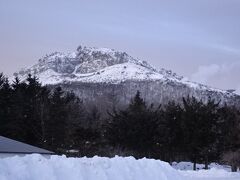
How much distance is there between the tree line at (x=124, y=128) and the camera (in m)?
39.9

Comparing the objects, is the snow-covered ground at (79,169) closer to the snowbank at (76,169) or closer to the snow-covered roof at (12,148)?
the snowbank at (76,169)

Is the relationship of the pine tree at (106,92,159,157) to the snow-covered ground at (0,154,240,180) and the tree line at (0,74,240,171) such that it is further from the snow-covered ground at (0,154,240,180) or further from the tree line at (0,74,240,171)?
the snow-covered ground at (0,154,240,180)

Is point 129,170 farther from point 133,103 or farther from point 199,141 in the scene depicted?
point 133,103

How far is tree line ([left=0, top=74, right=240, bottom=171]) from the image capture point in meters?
39.9

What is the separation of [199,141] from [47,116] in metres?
14.3

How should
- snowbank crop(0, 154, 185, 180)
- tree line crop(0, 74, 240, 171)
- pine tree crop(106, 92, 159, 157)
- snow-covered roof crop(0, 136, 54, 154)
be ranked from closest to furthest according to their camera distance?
snowbank crop(0, 154, 185, 180) → snow-covered roof crop(0, 136, 54, 154) → tree line crop(0, 74, 240, 171) → pine tree crop(106, 92, 159, 157)

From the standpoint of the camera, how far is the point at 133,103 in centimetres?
4625

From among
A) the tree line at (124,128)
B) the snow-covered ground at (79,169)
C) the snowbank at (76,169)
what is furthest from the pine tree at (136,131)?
the snowbank at (76,169)

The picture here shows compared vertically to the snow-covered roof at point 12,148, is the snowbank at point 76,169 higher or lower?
higher

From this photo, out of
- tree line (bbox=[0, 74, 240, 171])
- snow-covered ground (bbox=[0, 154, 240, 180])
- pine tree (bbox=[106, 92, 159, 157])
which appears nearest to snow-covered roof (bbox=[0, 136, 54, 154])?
snow-covered ground (bbox=[0, 154, 240, 180])

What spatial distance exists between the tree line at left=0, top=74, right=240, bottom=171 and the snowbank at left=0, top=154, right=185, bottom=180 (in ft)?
85.0

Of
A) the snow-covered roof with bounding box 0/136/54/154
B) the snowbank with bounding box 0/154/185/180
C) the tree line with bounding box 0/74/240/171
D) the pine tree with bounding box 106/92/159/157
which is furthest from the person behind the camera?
the pine tree with bounding box 106/92/159/157

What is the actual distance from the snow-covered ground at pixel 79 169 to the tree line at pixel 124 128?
25.7 m

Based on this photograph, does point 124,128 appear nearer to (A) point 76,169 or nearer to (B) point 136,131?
(B) point 136,131
